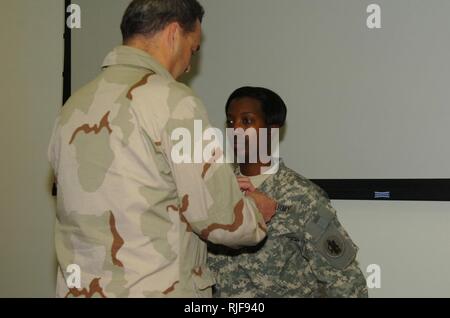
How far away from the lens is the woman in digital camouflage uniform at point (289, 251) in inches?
69.6

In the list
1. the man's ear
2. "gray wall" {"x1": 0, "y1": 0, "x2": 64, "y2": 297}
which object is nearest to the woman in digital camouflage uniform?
the man's ear

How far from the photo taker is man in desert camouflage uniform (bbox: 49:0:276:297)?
55.3 inches

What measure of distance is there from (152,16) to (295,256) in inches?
33.4

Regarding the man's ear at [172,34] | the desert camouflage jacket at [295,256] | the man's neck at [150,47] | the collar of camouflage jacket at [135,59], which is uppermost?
the man's ear at [172,34]

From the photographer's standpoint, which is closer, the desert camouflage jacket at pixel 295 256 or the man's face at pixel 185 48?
the man's face at pixel 185 48

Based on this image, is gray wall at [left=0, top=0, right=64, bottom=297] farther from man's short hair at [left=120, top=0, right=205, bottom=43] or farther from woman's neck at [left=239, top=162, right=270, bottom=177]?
man's short hair at [left=120, top=0, right=205, bottom=43]

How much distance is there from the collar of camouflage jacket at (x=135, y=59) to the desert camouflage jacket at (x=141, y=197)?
4cm

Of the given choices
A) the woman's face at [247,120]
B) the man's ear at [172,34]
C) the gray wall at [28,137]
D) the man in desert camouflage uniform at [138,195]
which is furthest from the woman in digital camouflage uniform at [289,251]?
the gray wall at [28,137]

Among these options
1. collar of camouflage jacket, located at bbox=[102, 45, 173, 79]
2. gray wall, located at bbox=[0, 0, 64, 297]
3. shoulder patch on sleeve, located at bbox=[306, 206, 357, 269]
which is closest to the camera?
collar of camouflage jacket, located at bbox=[102, 45, 173, 79]

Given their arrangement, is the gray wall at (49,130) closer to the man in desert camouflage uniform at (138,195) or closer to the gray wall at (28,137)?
the gray wall at (28,137)

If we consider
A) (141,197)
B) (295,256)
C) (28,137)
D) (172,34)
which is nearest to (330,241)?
(295,256)

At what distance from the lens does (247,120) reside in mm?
1963
